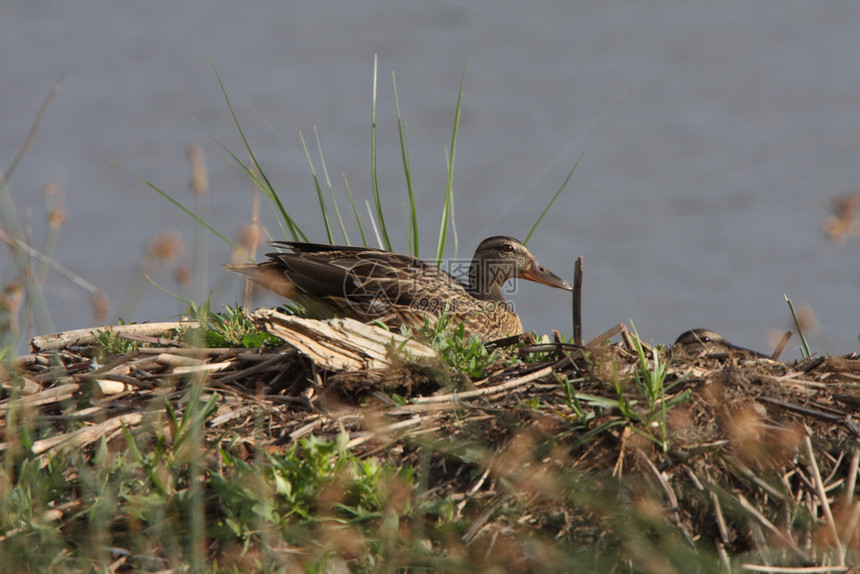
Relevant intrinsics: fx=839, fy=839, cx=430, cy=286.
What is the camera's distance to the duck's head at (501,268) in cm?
732

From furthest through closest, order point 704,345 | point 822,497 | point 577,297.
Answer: point 704,345, point 577,297, point 822,497

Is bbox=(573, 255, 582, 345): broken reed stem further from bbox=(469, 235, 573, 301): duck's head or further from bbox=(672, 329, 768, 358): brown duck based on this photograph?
bbox=(469, 235, 573, 301): duck's head

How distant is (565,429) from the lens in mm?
3512

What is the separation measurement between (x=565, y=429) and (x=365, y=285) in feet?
8.59

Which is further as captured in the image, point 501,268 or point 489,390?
point 501,268

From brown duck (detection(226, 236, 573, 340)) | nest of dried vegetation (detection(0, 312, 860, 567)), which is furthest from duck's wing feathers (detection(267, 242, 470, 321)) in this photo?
nest of dried vegetation (detection(0, 312, 860, 567))

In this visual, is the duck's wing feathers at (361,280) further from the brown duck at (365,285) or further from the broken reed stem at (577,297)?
the broken reed stem at (577,297)

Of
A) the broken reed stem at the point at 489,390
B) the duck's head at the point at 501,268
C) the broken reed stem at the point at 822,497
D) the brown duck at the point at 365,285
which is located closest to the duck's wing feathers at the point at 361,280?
the brown duck at the point at 365,285

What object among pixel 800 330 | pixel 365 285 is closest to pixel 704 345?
pixel 800 330

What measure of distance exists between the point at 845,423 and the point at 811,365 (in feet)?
1.90

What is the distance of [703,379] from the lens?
3689 millimetres

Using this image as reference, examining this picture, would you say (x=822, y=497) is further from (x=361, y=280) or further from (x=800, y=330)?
(x=361, y=280)

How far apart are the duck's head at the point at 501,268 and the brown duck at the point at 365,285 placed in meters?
1.09

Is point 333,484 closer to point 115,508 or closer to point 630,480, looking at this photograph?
point 115,508
